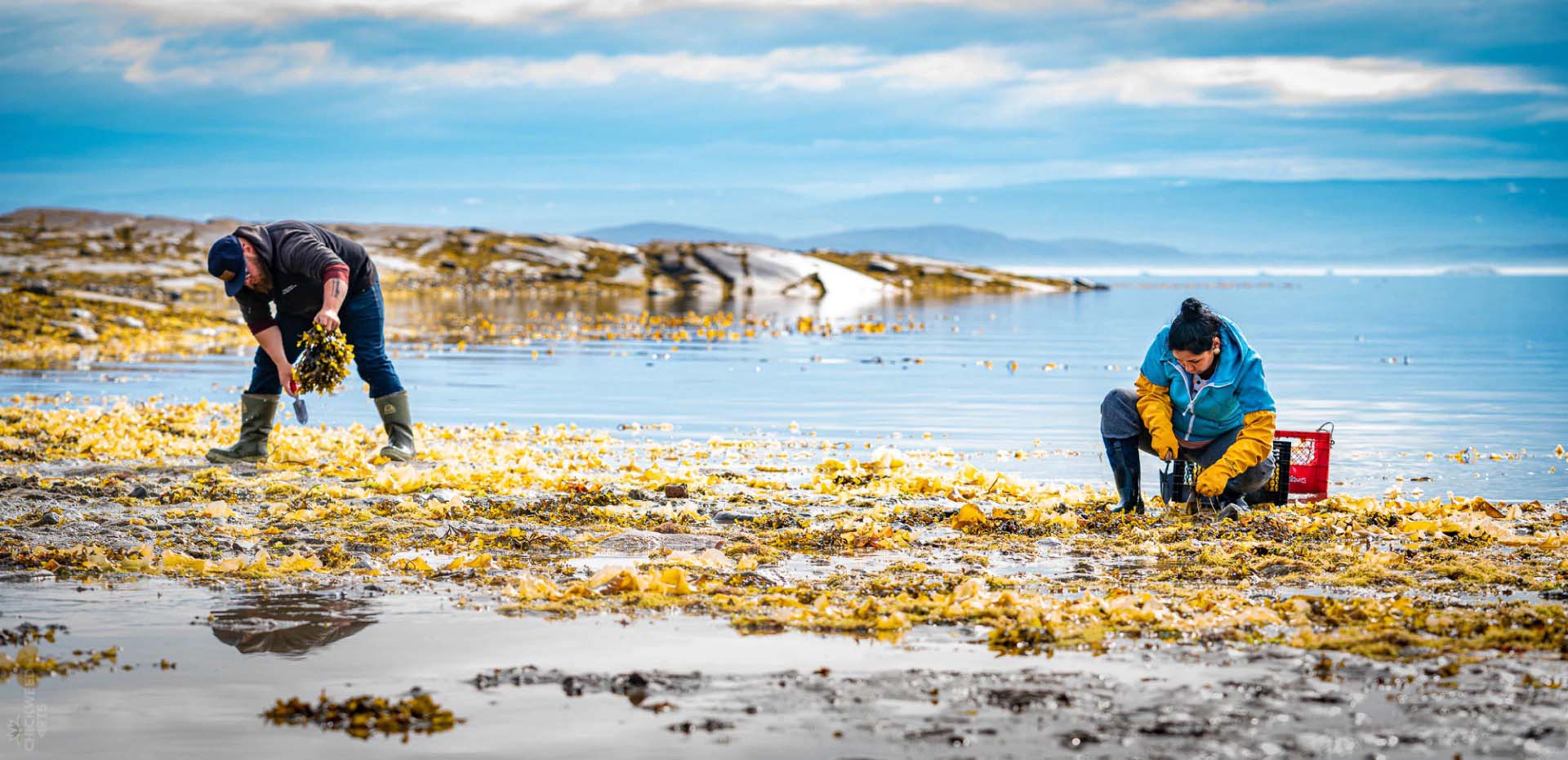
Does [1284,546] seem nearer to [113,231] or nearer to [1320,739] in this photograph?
[1320,739]

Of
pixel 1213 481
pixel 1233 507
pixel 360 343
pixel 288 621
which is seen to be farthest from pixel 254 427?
pixel 1233 507

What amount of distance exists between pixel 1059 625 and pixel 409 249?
261 feet

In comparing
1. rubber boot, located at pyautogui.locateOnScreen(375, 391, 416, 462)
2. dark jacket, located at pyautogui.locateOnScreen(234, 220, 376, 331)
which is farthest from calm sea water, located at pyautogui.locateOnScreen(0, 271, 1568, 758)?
dark jacket, located at pyautogui.locateOnScreen(234, 220, 376, 331)

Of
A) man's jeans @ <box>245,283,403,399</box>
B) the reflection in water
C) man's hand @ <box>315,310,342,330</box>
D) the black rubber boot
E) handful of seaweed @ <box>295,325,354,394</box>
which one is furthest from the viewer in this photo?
man's jeans @ <box>245,283,403,399</box>

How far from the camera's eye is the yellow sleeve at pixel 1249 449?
9758mm

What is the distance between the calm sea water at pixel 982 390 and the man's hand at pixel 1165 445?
2.60m

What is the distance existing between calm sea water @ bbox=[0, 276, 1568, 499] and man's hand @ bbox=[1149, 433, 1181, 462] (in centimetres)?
260

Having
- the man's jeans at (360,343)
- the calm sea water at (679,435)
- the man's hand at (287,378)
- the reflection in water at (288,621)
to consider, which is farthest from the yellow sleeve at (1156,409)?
the man's hand at (287,378)

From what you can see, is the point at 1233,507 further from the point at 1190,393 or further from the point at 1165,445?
the point at 1190,393

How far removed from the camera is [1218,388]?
9.90 m

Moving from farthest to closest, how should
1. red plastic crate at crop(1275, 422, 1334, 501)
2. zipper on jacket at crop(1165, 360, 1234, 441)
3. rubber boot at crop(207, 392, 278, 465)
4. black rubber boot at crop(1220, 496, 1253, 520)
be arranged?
rubber boot at crop(207, 392, 278, 465), red plastic crate at crop(1275, 422, 1334, 501), zipper on jacket at crop(1165, 360, 1234, 441), black rubber boot at crop(1220, 496, 1253, 520)

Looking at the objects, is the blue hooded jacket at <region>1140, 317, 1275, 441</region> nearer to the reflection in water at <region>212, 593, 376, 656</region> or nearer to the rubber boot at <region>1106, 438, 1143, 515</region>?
the rubber boot at <region>1106, 438, 1143, 515</region>

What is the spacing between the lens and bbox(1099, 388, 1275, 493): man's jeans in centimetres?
1009

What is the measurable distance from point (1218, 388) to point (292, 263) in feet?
25.4
